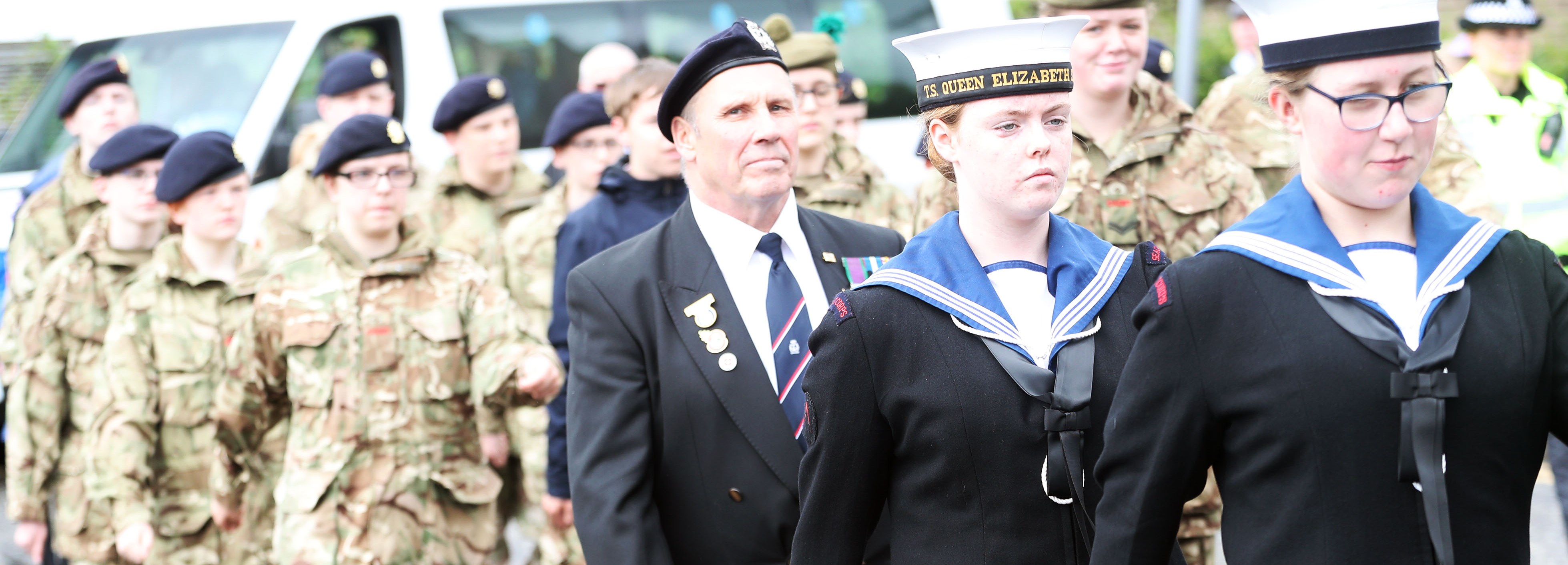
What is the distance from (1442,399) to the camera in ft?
7.45

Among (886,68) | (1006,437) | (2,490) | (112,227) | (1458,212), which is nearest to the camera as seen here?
(1458,212)

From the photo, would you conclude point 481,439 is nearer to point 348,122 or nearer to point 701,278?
point 348,122

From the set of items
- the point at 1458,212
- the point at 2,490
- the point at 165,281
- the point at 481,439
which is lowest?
the point at 2,490

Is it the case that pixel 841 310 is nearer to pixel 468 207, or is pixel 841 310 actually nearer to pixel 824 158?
pixel 824 158

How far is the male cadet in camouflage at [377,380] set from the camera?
16.4ft

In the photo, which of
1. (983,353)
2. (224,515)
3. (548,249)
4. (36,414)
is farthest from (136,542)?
(983,353)

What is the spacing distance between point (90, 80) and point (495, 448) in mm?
4765

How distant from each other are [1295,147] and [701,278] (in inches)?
58.7

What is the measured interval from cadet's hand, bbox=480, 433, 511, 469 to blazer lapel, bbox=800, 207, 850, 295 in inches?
Answer: 69.9

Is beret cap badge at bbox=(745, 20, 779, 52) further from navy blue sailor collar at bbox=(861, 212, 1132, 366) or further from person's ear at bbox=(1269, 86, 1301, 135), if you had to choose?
person's ear at bbox=(1269, 86, 1301, 135)

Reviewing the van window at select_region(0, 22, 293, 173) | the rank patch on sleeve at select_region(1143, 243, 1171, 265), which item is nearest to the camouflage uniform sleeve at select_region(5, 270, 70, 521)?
the van window at select_region(0, 22, 293, 173)

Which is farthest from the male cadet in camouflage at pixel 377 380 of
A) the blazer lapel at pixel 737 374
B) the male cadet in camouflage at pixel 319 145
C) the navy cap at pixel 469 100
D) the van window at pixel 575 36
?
the van window at pixel 575 36

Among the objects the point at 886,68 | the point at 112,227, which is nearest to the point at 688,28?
the point at 886,68

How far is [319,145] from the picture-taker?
27.3 ft
